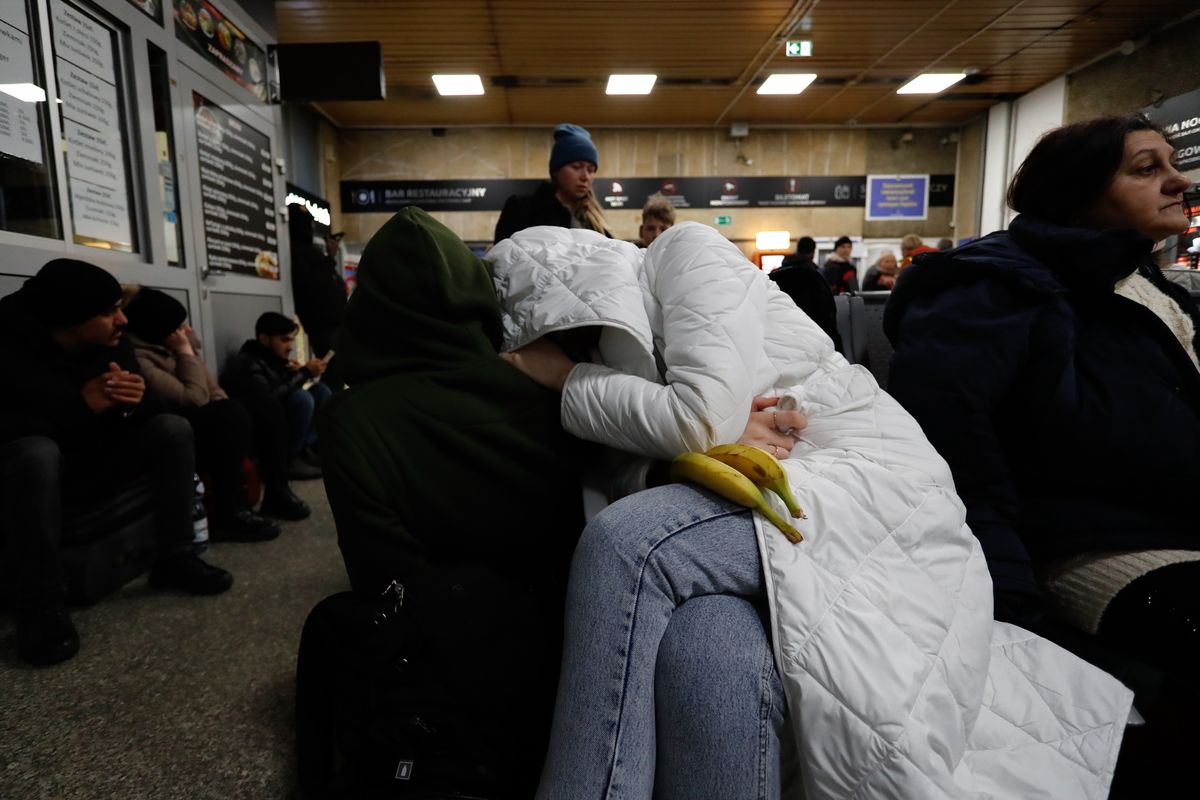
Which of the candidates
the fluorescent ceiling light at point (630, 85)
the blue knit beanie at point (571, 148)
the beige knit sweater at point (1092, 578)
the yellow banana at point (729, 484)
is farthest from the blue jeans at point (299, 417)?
the fluorescent ceiling light at point (630, 85)

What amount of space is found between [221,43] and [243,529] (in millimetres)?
2725

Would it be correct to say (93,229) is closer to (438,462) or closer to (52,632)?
(52,632)

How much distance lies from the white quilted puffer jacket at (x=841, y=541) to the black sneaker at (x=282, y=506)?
2.33 metres

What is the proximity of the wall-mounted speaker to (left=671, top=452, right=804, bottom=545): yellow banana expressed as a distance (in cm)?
428

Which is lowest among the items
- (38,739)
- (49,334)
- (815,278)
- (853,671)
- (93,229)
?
(38,739)

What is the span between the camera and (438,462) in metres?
1.14

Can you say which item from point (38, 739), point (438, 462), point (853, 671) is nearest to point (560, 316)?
point (438, 462)

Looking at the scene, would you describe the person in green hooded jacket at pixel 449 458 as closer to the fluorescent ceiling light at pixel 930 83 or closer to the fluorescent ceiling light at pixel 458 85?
the fluorescent ceiling light at pixel 458 85

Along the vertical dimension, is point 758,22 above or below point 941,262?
above

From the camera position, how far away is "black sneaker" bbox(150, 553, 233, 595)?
221cm

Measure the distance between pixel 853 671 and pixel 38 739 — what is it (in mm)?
1730

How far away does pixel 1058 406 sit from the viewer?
3.89 feet

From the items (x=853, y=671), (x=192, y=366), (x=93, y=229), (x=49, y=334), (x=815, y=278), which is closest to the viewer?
(x=853, y=671)

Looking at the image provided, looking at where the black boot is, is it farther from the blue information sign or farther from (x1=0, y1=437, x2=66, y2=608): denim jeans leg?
the blue information sign
